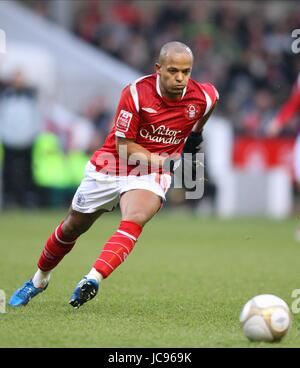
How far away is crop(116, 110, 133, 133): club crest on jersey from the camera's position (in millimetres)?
6016

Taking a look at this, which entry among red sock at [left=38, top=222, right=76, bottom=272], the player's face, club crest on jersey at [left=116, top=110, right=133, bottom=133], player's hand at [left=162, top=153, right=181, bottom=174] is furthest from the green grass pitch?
the player's face

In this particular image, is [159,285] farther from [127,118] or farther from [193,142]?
[127,118]

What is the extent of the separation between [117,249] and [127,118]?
0.87m

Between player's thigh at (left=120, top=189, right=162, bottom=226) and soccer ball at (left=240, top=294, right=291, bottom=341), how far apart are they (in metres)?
1.14

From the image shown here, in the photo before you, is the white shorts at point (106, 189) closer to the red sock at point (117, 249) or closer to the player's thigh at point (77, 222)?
the player's thigh at point (77, 222)

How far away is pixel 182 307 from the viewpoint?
630cm

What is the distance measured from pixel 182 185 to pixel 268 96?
12849mm

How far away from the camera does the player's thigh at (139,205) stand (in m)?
5.92

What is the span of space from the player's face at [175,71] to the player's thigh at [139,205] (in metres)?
0.71

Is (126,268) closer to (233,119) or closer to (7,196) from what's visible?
(7,196)

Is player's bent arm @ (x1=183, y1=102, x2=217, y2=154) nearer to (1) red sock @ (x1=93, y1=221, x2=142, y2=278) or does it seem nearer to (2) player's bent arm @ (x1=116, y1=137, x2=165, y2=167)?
(2) player's bent arm @ (x1=116, y1=137, x2=165, y2=167)

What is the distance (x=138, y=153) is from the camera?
19.9 feet

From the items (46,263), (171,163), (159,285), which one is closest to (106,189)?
(171,163)
